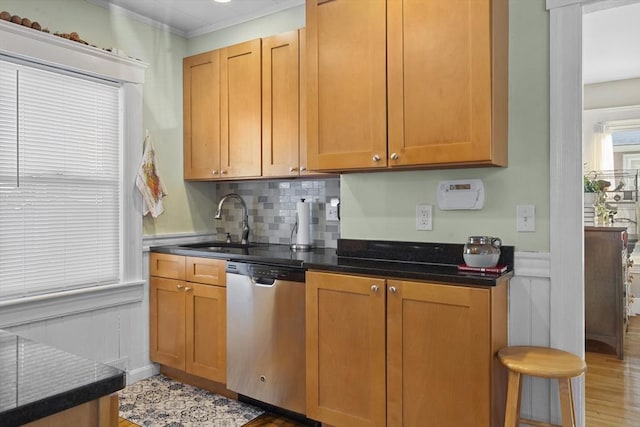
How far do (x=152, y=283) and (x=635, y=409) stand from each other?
→ 125 inches

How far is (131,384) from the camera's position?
3.17 metres

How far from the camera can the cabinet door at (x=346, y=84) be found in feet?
7.61

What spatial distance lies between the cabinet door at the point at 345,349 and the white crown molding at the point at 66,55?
1861 millimetres

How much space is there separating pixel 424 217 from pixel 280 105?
118 cm

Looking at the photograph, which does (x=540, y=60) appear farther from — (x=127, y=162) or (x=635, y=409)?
(x=127, y=162)

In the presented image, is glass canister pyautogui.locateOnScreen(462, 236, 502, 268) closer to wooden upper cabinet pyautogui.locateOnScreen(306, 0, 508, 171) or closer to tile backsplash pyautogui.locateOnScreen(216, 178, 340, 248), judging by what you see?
wooden upper cabinet pyautogui.locateOnScreen(306, 0, 508, 171)

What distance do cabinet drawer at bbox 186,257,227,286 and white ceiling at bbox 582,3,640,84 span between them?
269 centimetres

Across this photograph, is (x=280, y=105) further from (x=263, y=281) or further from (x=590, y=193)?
(x=590, y=193)

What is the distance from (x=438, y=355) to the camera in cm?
203

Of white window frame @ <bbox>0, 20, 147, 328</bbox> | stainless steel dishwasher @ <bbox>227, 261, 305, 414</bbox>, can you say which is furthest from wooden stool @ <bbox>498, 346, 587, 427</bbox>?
white window frame @ <bbox>0, 20, 147, 328</bbox>

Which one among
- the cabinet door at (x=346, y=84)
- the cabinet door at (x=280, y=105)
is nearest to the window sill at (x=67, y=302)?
the cabinet door at (x=280, y=105)

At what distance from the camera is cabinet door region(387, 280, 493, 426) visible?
1.94 meters

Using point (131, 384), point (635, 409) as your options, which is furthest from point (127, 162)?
point (635, 409)

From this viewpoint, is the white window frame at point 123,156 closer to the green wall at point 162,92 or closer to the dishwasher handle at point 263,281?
the green wall at point 162,92
